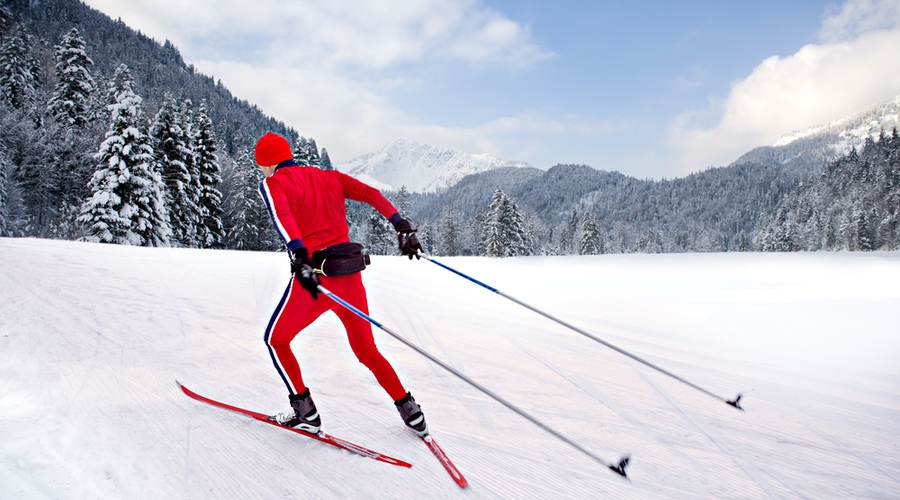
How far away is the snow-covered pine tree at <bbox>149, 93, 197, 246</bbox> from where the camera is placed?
29.0 m

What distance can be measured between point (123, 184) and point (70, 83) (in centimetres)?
1831

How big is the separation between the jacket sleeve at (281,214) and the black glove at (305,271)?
5cm

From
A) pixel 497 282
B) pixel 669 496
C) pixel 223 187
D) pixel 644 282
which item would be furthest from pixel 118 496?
pixel 223 187

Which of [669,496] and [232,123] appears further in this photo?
[232,123]

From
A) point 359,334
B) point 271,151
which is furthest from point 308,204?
point 359,334

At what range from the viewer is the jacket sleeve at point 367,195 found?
3.34m

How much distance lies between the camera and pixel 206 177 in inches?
1262

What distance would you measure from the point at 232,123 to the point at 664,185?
16010 centimetres

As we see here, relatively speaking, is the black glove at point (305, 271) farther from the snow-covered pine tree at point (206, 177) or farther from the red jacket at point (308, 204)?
the snow-covered pine tree at point (206, 177)

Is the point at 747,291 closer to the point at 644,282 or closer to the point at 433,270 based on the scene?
the point at 644,282

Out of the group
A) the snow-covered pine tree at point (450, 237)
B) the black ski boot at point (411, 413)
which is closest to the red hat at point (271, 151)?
the black ski boot at point (411, 413)

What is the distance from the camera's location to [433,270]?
44.9 ft

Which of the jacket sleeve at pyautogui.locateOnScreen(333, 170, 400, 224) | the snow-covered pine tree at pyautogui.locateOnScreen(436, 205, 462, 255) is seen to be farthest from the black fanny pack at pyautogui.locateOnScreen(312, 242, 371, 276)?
the snow-covered pine tree at pyautogui.locateOnScreen(436, 205, 462, 255)

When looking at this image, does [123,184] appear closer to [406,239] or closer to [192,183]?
[192,183]
